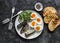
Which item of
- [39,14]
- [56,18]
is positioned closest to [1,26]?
[39,14]

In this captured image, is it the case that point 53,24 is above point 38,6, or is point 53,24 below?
below

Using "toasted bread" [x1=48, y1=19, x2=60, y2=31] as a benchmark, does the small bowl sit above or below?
above

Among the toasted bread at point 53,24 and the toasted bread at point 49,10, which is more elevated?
the toasted bread at point 49,10

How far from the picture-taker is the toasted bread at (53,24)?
1438mm

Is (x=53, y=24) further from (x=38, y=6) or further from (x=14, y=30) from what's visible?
(x=14, y=30)

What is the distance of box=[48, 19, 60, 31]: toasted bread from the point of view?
144 centimetres

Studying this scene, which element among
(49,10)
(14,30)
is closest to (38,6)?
(49,10)

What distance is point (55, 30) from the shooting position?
1.46m

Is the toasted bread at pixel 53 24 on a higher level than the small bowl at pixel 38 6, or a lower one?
lower

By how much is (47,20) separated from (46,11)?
6cm

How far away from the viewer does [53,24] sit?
146 cm

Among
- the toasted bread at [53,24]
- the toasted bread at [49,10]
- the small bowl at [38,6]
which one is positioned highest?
the small bowl at [38,6]

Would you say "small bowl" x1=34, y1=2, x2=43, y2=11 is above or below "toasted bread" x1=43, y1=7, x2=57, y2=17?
above

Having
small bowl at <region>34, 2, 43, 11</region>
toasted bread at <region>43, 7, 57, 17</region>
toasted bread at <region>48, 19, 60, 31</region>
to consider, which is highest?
small bowl at <region>34, 2, 43, 11</region>
